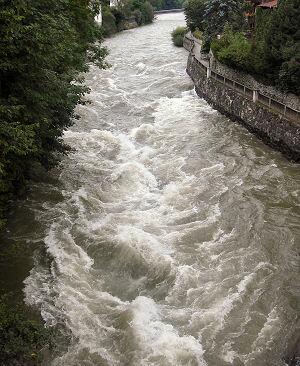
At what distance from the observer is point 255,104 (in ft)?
71.3

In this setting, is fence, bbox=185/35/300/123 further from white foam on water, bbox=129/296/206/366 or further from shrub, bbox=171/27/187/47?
shrub, bbox=171/27/187/47

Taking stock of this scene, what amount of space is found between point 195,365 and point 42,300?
415cm

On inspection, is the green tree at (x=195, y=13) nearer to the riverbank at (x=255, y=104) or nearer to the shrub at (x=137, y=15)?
the riverbank at (x=255, y=104)

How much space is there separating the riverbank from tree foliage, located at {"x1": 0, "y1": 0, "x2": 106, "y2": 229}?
30.5ft

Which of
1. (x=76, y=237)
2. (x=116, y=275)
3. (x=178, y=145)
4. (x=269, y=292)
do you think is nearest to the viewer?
(x=269, y=292)

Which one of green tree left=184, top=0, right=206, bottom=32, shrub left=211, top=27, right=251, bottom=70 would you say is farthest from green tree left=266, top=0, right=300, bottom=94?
green tree left=184, top=0, right=206, bottom=32

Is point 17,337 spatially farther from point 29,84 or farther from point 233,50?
point 233,50

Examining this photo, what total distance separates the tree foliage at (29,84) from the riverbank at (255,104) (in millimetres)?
9285

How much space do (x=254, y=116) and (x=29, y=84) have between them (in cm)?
1325

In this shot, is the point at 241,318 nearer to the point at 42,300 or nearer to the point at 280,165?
the point at 42,300

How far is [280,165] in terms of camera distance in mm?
18422

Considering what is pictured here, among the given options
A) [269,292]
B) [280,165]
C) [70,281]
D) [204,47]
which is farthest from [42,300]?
[204,47]

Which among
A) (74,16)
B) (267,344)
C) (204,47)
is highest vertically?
(74,16)

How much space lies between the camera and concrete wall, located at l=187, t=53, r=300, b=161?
61.4 feet
